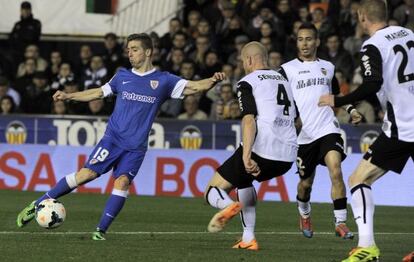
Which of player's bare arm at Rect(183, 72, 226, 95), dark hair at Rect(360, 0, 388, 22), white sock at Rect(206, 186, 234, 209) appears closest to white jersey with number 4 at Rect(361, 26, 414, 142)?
dark hair at Rect(360, 0, 388, 22)

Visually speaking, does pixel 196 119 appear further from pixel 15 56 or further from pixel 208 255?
pixel 208 255

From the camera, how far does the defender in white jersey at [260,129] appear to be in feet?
38.0

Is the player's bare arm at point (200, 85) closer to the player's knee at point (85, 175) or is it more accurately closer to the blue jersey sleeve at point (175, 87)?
the blue jersey sleeve at point (175, 87)

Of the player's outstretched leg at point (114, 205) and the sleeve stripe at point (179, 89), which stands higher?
the sleeve stripe at point (179, 89)

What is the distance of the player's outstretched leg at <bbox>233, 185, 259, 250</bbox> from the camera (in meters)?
11.9

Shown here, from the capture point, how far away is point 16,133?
21094 millimetres

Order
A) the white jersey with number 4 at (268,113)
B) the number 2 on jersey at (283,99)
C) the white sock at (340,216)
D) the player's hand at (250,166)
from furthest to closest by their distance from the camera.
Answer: the white sock at (340,216) → the number 2 on jersey at (283,99) → the white jersey with number 4 at (268,113) → the player's hand at (250,166)

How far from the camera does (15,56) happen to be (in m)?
25.3

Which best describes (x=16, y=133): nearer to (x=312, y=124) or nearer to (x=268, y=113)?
(x=312, y=124)

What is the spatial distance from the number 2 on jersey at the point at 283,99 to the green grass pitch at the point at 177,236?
143cm

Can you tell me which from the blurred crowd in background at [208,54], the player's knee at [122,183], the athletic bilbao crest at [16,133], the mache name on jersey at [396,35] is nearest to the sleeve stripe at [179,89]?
the player's knee at [122,183]

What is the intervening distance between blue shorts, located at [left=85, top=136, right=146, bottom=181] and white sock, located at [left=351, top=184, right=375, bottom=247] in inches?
119

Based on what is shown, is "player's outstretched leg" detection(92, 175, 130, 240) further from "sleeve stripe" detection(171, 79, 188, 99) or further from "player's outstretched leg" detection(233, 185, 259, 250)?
"player's outstretched leg" detection(233, 185, 259, 250)

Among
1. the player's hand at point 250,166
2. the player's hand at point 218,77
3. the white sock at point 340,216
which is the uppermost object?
the player's hand at point 218,77
